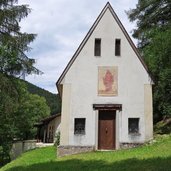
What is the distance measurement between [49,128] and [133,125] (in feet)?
82.4

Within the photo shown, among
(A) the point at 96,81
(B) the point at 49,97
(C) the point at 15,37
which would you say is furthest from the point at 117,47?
(B) the point at 49,97

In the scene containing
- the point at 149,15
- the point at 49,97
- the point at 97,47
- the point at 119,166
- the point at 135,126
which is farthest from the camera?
the point at 49,97

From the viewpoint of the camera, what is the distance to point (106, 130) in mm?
24109

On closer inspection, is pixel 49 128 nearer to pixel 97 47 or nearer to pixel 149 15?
pixel 149 15

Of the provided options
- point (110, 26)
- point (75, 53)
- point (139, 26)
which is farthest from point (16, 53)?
point (139, 26)

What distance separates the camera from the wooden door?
2391cm

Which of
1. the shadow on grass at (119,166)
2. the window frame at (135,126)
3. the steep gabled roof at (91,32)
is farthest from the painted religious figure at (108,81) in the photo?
the shadow on grass at (119,166)

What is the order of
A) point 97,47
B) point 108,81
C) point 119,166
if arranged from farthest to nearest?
point 97,47
point 108,81
point 119,166

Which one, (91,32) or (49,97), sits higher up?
(49,97)

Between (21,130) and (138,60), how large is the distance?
23846 millimetres

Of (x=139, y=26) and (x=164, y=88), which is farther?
(x=139, y=26)

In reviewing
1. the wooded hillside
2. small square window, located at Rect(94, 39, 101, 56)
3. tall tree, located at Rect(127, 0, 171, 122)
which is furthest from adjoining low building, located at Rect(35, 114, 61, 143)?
the wooded hillside

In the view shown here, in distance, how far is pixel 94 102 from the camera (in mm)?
23984

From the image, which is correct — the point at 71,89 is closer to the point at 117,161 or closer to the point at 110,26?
the point at 110,26
